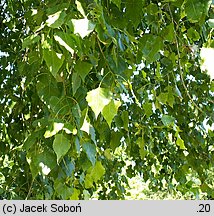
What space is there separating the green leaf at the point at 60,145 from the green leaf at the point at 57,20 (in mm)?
184

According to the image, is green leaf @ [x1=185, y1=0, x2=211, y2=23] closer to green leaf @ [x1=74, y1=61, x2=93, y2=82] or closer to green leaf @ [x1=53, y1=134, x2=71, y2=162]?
green leaf @ [x1=74, y1=61, x2=93, y2=82]

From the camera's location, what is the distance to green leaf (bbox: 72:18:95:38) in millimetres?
732

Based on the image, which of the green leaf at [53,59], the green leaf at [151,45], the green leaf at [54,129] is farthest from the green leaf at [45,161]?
the green leaf at [151,45]

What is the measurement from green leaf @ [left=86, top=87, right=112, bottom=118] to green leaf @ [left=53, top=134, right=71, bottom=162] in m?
0.07

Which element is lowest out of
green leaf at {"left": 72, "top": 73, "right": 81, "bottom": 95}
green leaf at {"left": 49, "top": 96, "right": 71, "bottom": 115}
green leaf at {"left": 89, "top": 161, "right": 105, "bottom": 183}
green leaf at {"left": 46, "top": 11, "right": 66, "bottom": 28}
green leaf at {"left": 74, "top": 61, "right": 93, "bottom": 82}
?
green leaf at {"left": 89, "top": 161, "right": 105, "bottom": 183}

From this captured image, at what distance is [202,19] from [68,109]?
0.29 m

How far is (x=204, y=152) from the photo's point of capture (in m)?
1.71

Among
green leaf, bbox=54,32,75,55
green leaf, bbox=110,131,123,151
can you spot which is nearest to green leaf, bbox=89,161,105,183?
green leaf, bbox=110,131,123,151

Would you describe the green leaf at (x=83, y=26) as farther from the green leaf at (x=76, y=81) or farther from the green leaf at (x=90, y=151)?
the green leaf at (x=90, y=151)

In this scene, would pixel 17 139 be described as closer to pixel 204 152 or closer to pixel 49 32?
pixel 204 152

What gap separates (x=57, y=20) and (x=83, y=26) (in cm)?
5

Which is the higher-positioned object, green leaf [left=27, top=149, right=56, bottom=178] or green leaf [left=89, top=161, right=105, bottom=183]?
green leaf [left=89, top=161, right=105, bottom=183]

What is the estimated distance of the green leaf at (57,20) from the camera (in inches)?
29.1

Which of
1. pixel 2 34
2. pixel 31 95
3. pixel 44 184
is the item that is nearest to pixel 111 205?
pixel 44 184
